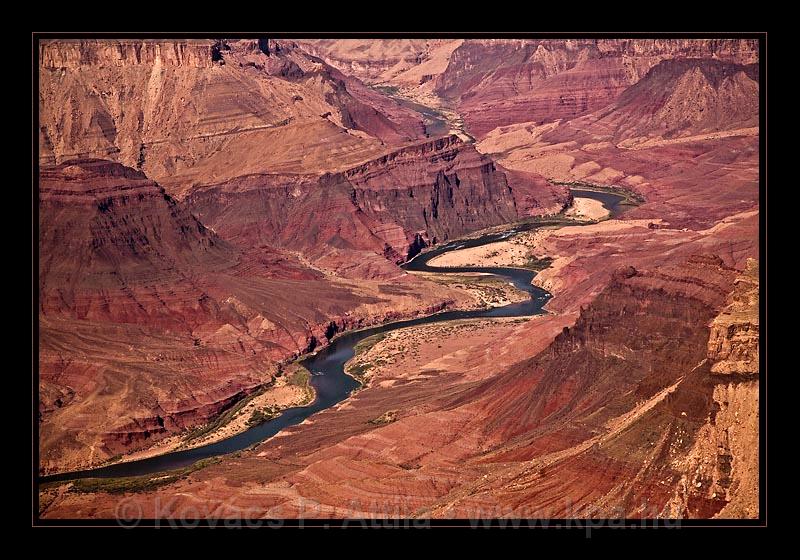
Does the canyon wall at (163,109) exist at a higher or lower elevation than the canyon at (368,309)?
higher

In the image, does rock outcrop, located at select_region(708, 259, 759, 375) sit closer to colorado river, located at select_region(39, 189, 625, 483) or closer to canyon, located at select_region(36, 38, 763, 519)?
canyon, located at select_region(36, 38, 763, 519)

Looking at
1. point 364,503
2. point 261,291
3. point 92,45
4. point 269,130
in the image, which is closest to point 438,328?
point 261,291

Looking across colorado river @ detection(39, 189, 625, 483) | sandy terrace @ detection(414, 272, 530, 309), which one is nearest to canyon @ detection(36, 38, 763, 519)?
sandy terrace @ detection(414, 272, 530, 309)

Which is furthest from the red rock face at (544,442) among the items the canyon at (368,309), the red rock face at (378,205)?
the red rock face at (378,205)

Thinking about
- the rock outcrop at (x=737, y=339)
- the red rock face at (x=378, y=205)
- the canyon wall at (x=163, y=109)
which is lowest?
the rock outcrop at (x=737, y=339)

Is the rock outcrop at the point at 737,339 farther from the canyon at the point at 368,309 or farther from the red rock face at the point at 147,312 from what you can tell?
the red rock face at the point at 147,312

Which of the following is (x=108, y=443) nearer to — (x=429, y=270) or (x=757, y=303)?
(x=757, y=303)
